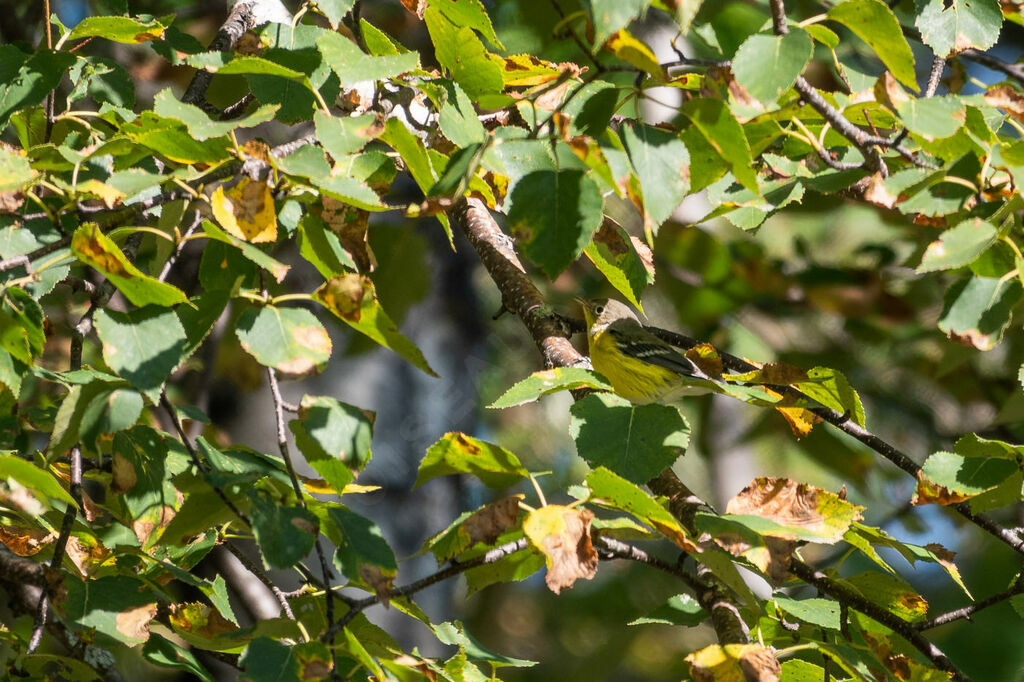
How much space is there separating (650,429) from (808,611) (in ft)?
1.49

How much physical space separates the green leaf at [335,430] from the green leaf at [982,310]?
0.69 meters

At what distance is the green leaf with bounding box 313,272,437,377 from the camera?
980 millimetres

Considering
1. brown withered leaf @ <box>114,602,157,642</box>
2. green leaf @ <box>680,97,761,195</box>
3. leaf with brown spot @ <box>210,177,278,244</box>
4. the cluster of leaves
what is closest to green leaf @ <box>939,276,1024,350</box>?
the cluster of leaves

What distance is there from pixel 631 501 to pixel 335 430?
0.33 metres

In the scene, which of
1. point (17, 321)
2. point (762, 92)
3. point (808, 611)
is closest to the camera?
point (762, 92)

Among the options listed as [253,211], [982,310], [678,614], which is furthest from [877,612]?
[253,211]

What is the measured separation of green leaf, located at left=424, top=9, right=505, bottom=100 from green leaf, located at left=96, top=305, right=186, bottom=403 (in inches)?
20.1

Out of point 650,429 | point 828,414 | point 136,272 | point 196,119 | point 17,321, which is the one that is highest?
point 196,119

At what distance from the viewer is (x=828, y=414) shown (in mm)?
1511

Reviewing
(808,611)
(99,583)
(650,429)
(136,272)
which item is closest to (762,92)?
(650,429)

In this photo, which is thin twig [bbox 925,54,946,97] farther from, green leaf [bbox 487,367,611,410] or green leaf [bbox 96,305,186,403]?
green leaf [bbox 96,305,186,403]

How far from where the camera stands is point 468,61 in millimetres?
1248

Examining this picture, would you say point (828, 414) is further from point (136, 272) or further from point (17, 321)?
point (17, 321)

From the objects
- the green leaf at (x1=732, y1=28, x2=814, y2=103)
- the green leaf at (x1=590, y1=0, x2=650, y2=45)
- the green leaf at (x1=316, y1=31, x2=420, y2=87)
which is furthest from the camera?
the green leaf at (x1=316, y1=31, x2=420, y2=87)
